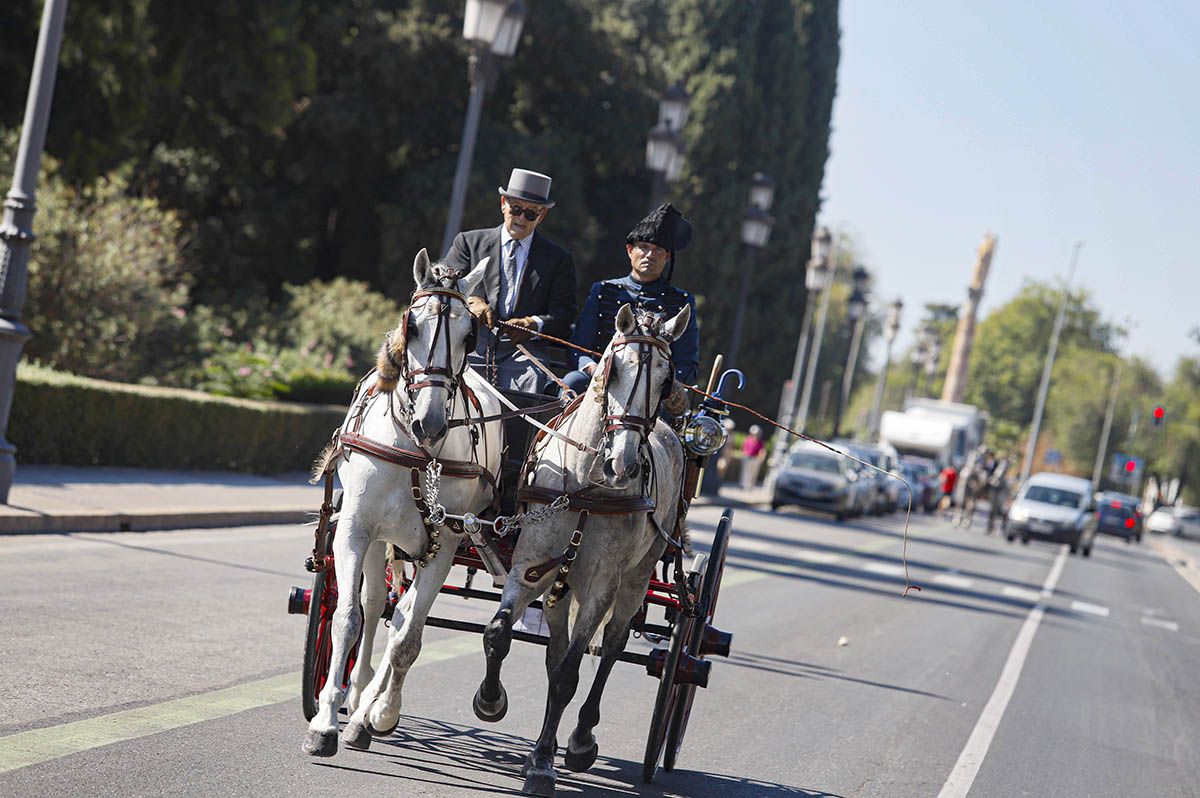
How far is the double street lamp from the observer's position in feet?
77.7

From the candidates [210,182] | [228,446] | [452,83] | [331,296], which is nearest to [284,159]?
[210,182]

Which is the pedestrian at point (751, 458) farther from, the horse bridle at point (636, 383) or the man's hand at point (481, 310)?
the horse bridle at point (636, 383)

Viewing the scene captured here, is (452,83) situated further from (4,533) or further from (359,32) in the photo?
(4,533)

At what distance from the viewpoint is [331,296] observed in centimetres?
2859

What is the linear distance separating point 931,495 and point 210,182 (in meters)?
29.1

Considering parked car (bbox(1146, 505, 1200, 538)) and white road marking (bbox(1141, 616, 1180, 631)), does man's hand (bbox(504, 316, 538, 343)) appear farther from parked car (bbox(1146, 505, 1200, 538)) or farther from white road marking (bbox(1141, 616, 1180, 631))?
parked car (bbox(1146, 505, 1200, 538))

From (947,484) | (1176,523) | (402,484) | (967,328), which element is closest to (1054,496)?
(947,484)

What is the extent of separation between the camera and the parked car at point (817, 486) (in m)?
36.3

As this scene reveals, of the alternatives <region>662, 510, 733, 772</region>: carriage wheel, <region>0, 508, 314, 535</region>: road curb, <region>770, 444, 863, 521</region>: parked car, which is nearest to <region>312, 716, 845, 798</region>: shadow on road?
<region>662, 510, 733, 772</region>: carriage wheel

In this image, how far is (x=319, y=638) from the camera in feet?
21.1

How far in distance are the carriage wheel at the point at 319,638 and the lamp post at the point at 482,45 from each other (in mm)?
12090

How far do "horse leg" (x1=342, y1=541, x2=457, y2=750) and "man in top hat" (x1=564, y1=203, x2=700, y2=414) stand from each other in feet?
4.99

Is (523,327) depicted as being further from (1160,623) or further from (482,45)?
(1160,623)

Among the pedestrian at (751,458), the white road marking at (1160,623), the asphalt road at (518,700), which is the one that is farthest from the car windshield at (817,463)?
the asphalt road at (518,700)
